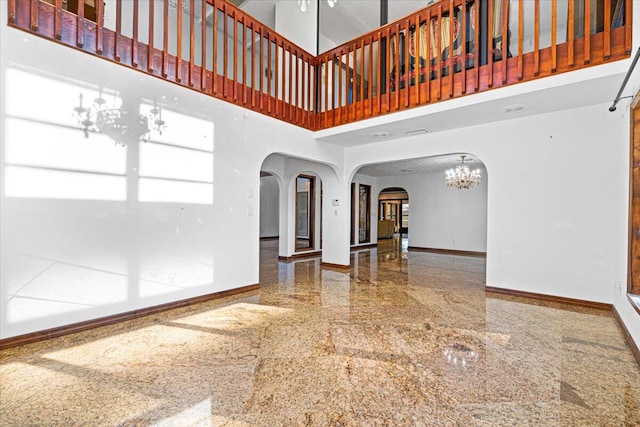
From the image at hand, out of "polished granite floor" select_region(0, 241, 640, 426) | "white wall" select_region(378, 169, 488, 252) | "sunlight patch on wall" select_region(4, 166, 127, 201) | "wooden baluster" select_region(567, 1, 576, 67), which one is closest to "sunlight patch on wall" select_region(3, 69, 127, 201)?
"sunlight patch on wall" select_region(4, 166, 127, 201)

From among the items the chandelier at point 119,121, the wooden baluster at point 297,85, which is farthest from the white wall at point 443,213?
the chandelier at point 119,121

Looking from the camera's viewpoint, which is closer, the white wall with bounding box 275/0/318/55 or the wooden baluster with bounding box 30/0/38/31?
the wooden baluster with bounding box 30/0/38/31

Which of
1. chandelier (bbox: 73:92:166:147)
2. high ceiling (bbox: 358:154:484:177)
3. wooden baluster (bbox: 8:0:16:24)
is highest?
wooden baluster (bbox: 8:0:16:24)

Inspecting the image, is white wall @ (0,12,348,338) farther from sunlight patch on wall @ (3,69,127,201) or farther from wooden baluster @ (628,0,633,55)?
wooden baluster @ (628,0,633,55)

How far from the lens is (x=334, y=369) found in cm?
233

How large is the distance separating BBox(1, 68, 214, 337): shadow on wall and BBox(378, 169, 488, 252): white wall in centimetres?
766

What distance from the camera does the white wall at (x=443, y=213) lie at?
8961mm

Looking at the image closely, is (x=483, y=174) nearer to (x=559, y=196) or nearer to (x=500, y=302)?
(x=559, y=196)

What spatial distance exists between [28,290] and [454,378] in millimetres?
3579

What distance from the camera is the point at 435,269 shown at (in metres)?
6.54

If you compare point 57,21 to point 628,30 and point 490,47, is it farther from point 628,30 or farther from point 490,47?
point 628,30

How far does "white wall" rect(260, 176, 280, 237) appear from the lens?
42.2 feet

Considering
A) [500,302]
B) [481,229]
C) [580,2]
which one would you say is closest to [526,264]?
[500,302]

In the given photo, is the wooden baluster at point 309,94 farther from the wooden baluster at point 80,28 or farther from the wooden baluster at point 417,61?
the wooden baluster at point 80,28
